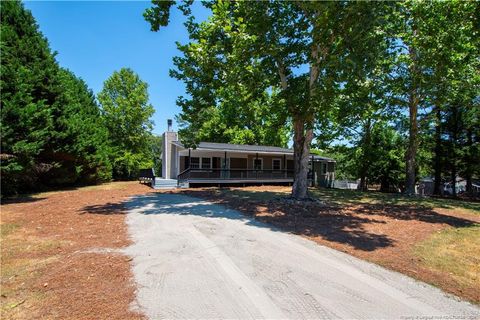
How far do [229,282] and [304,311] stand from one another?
4.13 ft

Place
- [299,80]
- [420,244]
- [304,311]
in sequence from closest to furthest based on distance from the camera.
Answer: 1. [304,311]
2. [420,244]
3. [299,80]

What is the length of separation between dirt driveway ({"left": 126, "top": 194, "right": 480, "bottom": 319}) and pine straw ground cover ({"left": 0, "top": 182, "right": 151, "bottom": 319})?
0.34 m

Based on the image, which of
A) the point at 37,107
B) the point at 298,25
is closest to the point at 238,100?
the point at 298,25

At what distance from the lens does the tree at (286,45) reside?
1064 cm

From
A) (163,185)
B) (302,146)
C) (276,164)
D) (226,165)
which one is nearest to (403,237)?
(302,146)

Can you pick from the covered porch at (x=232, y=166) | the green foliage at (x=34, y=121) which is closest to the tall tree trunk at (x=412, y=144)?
the covered porch at (x=232, y=166)

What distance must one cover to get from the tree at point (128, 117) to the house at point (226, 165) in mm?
4446

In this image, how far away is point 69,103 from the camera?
19.4 metres

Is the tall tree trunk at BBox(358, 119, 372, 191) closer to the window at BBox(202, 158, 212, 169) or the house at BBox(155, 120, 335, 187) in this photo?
the house at BBox(155, 120, 335, 187)

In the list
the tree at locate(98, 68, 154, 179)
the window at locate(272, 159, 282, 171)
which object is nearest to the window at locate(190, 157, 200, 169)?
the window at locate(272, 159, 282, 171)

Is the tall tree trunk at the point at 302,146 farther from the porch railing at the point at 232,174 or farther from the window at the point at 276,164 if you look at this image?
the window at the point at 276,164

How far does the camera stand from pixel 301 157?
13469 millimetres

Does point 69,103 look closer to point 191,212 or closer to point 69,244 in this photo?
point 191,212

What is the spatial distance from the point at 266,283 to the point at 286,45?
11.2m
